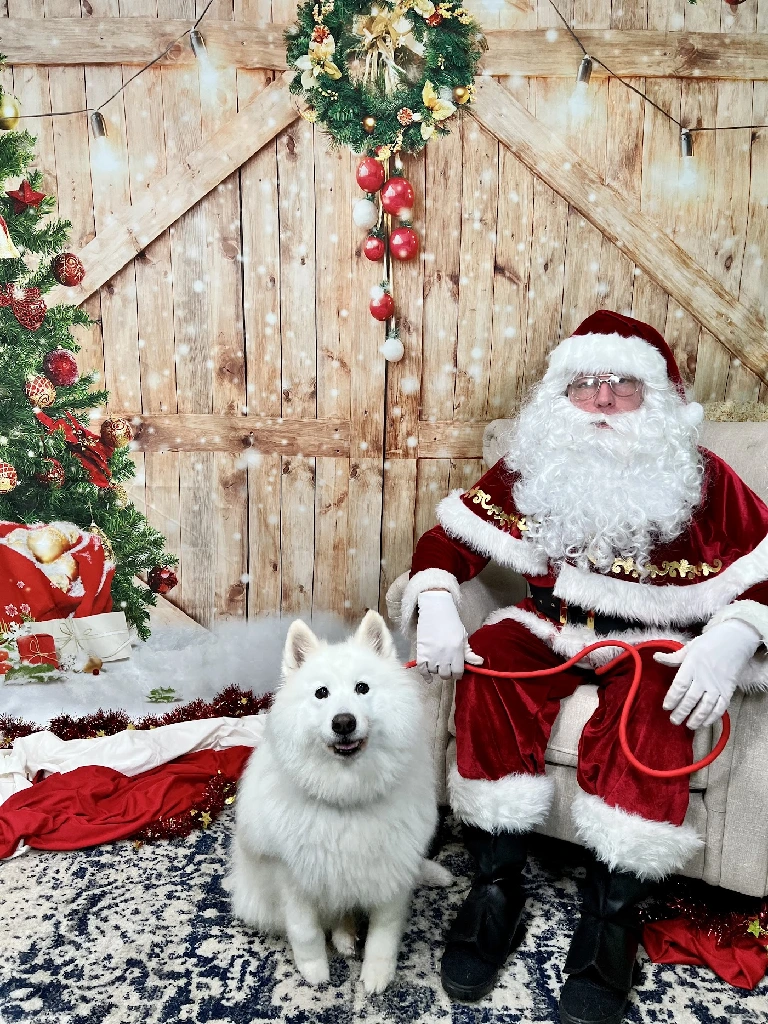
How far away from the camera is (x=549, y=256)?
8.11 feet

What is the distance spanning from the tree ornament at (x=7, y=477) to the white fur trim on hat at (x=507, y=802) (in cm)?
177

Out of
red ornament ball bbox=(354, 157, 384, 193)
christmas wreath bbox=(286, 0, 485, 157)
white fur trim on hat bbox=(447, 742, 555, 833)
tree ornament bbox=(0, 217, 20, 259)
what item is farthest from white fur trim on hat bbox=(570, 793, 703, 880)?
tree ornament bbox=(0, 217, 20, 259)

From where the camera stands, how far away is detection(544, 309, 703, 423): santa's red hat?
1.82 m

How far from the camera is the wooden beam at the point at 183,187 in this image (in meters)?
2.36

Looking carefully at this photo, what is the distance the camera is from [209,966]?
5.15 ft

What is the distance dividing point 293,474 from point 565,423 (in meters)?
1.08

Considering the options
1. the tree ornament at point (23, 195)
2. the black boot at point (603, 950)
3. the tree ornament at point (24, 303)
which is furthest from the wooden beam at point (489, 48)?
the black boot at point (603, 950)

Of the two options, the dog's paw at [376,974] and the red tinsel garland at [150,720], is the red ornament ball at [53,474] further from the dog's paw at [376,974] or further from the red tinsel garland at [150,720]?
the dog's paw at [376,974]

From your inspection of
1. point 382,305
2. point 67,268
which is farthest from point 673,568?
point 67,268

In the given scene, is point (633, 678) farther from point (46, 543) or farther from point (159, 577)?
point (46, 543)

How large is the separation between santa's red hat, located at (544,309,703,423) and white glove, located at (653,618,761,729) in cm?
61

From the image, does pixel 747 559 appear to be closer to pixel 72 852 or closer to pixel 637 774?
pixel 637 774

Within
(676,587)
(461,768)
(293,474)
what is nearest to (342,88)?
(293,474)

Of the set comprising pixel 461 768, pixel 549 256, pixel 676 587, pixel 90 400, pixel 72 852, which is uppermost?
pixel 549 256
